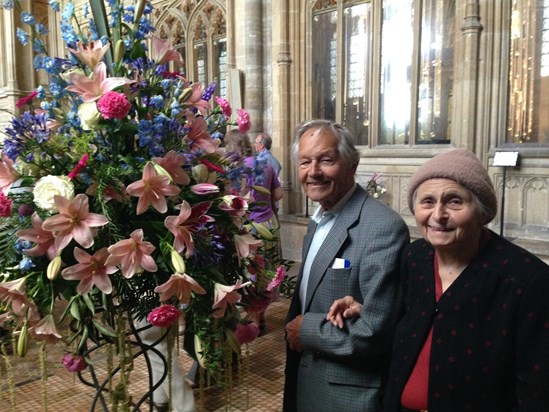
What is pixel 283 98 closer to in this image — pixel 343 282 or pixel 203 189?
pixel 343 282

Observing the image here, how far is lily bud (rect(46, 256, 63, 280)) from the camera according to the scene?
0.91m

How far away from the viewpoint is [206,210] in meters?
1.03

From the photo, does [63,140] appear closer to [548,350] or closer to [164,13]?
[548,350]

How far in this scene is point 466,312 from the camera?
3.63 ft

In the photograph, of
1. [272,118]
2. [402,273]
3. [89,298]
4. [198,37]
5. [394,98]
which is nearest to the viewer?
[89,298]

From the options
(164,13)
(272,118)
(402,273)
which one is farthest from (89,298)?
(164,13)

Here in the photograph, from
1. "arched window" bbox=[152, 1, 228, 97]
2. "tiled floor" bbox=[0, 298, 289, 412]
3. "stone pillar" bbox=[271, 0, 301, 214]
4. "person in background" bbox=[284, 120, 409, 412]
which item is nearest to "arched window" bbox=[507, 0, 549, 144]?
"stone pillar" bbox=[271, 0, 301, 214]

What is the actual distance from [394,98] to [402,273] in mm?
5066

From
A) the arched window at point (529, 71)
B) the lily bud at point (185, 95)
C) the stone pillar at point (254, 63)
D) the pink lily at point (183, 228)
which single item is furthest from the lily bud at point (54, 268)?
the stone pillar at point (254, 63)

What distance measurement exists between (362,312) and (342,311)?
0.18ft

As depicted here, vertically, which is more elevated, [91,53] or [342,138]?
[91,53]

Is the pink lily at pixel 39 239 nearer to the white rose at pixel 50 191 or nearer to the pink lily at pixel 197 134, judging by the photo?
the white rose at pixel 50 191

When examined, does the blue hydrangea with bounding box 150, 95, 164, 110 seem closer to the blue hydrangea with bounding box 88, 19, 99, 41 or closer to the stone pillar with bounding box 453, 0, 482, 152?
the blue hydrangea with bounding box 88, 19, 99, 41

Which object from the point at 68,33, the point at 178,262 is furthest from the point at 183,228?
the point at 68,33
